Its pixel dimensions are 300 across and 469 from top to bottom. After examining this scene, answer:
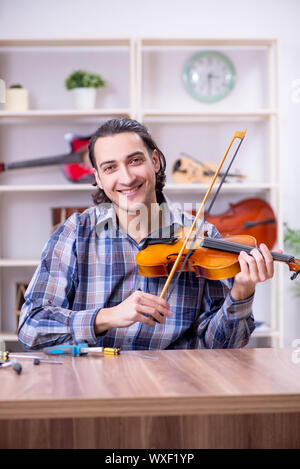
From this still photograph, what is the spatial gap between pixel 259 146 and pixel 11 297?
5.79ft

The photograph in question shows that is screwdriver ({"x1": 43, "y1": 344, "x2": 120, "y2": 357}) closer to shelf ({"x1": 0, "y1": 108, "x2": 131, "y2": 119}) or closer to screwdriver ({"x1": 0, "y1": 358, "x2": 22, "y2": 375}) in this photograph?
screwdriver ({"x1": 0, "y1": 358, "x2": 22, "y2": 375})

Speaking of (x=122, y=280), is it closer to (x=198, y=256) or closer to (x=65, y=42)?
(x=198, y=256)

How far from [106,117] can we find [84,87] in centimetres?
24

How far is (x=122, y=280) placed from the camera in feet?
5.06

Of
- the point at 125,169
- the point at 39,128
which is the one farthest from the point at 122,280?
the point at 39,128

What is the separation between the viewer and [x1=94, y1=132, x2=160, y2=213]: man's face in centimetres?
156

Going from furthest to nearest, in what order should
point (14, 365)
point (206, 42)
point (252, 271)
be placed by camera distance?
1. point (206, 42)
2. point (252, 271)
3. point (14, 365)

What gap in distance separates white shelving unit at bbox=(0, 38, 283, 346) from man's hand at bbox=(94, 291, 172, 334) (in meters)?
2.14

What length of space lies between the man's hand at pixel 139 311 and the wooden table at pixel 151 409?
0.21 meters

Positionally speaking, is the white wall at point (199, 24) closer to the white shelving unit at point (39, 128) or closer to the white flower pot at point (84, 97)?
the white shelving unit at point (39, 128)

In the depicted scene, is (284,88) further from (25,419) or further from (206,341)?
(25,419)

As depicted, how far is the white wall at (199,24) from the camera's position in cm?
338

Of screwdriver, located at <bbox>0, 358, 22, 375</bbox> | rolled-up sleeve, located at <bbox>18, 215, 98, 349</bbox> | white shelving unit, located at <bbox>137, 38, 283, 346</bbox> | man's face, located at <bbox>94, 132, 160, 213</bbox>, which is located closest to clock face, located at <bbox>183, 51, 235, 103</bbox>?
white shelving unit, located at <bbox>137, 38, 283, 346</bbox>

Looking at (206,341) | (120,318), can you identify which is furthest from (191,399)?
(206,341)
